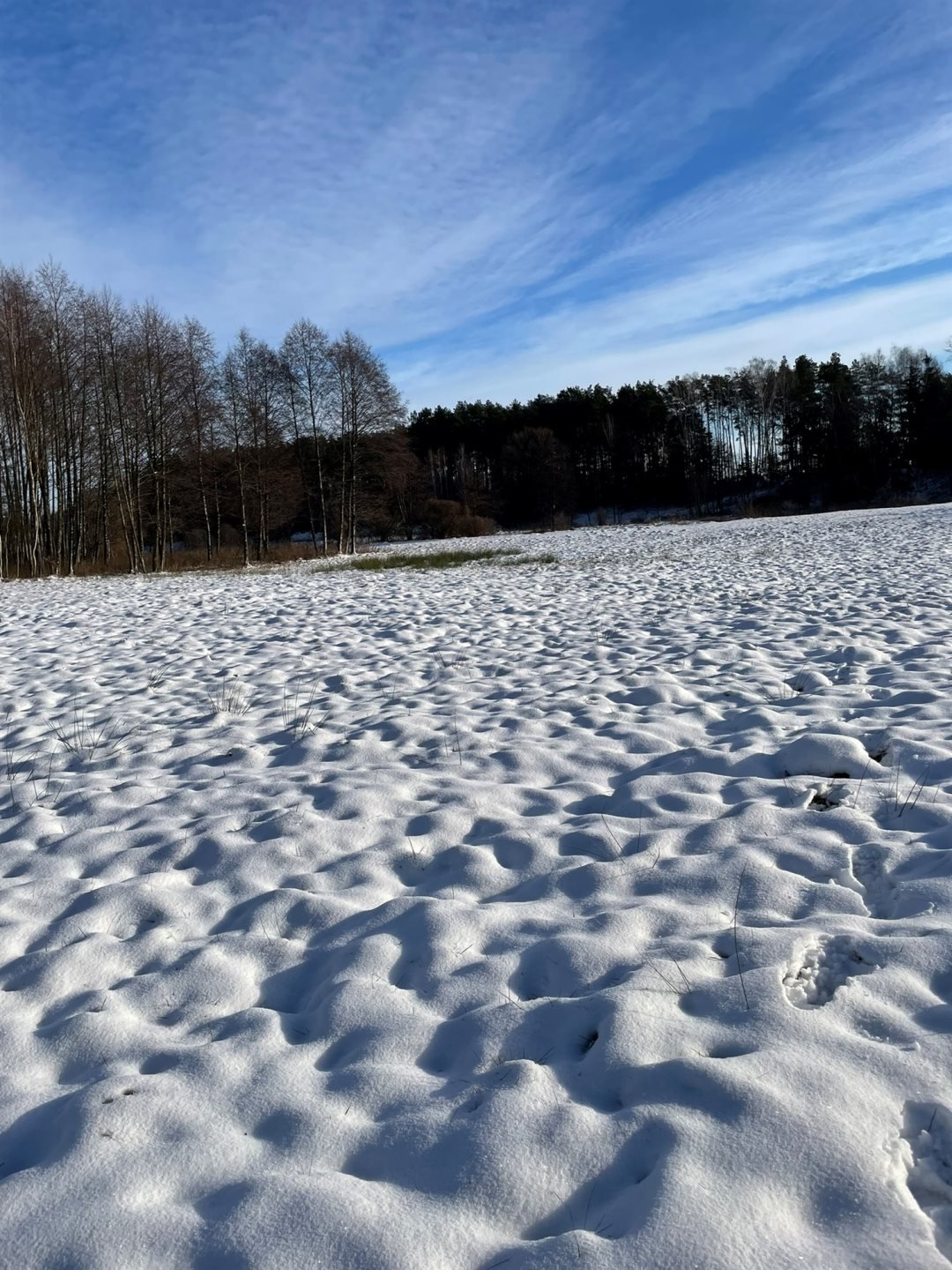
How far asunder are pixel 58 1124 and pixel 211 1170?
543 mm

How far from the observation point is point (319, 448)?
3759cm

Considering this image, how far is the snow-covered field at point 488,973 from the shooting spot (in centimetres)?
182

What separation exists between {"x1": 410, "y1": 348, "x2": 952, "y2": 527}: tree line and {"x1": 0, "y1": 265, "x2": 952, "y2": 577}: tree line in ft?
0.60

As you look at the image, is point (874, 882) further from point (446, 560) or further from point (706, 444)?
→ point (706, 444)

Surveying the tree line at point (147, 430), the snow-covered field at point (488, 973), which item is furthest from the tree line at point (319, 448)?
the snow-covered field at point (488, 973)

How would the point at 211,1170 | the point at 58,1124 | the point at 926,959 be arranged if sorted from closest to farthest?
the point at 211,1170
the point at 58,1124
the point at 926,959

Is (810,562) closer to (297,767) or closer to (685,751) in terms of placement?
(685,751)

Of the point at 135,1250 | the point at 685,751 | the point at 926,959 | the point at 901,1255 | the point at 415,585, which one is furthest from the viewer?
the point at 415,585

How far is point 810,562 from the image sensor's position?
49.3ft

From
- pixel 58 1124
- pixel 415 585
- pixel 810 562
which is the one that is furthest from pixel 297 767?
pixel 810 562

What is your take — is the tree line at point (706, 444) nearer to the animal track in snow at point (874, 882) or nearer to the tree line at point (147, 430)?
the tree line at point (147, 430)

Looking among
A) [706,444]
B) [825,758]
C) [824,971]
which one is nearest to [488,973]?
→ [824,971]

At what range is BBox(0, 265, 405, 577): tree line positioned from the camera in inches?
1097

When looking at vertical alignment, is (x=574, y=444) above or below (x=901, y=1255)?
above
